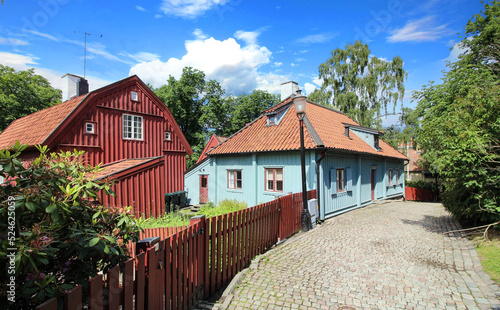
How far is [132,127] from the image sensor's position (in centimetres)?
1479

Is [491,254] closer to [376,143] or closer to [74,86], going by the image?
[376,143]

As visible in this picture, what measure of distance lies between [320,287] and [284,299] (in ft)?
2.90

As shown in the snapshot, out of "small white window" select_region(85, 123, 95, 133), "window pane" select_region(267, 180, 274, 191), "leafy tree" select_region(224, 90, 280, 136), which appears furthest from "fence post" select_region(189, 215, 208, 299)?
"leafy tree" select_region(224, 90, 280, 136)

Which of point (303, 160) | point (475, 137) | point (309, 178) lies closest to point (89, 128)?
point (303, 160)

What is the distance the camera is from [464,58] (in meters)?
10.5

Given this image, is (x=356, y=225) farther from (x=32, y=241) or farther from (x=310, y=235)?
(x=32, y=241)

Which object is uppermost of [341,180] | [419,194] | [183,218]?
[341,180]

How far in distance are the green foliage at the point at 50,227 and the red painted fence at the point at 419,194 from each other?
27.2 m

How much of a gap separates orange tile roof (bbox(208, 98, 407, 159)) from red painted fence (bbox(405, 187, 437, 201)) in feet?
38.4

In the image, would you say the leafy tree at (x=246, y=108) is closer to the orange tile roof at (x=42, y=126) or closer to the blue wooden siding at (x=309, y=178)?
the blue wooden siding at (x=309, y=178)

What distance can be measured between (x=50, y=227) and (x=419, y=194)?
96.9ft

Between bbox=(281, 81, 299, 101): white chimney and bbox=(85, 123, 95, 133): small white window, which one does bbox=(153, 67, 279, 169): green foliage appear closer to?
bbox=(281, 81, 299, 101): white chimney

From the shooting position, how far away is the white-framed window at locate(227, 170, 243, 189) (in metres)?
15.2

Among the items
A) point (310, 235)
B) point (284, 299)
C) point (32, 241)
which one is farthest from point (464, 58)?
point (32, 241)
